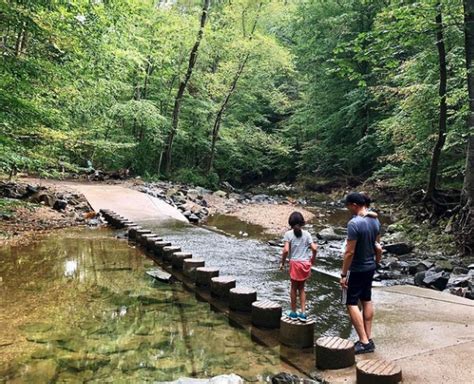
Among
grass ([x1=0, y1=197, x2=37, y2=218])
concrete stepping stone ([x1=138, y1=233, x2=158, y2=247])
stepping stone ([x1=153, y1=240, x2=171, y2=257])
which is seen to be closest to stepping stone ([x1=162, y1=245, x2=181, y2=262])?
stepping stone ([x1=153, y1=240, x2=171, y2=257])

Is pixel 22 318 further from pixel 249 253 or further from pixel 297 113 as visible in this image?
pixel 297 113

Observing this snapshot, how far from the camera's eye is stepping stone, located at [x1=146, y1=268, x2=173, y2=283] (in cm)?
704

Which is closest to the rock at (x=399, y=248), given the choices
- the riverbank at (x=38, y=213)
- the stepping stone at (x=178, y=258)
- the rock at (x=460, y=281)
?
the rock at (x=460, y=281)

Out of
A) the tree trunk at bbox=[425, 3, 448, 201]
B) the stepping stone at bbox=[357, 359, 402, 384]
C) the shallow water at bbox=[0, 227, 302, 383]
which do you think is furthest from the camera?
the tree trunk at bbox=[425, 3, 448, 201]

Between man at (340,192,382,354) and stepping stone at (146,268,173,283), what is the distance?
3577 mm

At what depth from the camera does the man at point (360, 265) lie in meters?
4.20

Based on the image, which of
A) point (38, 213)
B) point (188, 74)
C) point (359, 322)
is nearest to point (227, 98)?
point (188, 74)

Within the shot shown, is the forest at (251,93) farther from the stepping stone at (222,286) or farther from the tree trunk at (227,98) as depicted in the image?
the stepping stone at (222,286)

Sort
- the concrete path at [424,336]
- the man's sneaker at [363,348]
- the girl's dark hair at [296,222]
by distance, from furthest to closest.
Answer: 1. the girl's dark hair at [296,222]
2. the man's sneaker at [363,348]
3. the concrete path at [424,336]

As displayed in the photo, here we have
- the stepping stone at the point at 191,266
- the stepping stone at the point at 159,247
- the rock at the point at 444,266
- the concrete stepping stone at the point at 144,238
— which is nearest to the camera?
the stepping stone at the point at 191,266

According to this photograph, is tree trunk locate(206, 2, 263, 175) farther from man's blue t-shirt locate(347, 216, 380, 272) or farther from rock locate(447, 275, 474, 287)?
man's blue t-shirt locate(347, 216, 380, 272)

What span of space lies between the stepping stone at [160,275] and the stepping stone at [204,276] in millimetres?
660

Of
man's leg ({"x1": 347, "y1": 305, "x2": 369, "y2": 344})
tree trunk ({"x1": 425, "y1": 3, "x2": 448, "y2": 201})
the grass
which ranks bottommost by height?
man's leg ({"x1": 347, "y1": 305, "x2": 369, "y2": 344})

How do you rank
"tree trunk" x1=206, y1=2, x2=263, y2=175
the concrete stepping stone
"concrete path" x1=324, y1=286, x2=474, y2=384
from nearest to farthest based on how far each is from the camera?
"concrete path" x1=324, y1=286, x2=474, y2=384 < the concrete stepping stone < "tree trunk" x1=206, y1=2, x2=263, y2=175
